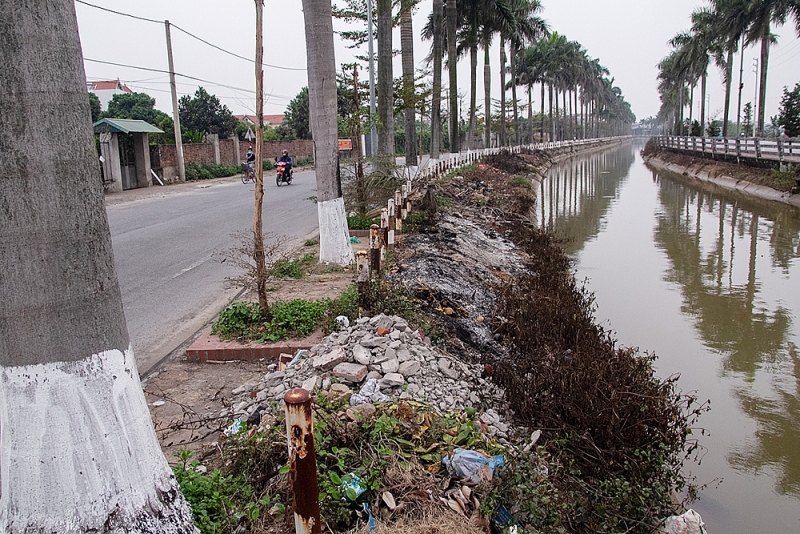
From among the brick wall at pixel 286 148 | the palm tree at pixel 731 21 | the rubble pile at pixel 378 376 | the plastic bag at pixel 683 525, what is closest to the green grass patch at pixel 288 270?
the rubble pile at pixel 378 376

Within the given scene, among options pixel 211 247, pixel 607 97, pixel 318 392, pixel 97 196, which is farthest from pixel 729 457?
pixel 607 97

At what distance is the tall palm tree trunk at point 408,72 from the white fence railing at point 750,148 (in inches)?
555

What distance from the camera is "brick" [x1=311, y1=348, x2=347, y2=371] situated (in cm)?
484

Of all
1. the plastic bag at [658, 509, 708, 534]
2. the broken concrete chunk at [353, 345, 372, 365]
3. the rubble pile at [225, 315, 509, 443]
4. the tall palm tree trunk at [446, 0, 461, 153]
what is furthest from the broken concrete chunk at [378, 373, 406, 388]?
the tall palm tree trunk at [446, 0, 461, 153]

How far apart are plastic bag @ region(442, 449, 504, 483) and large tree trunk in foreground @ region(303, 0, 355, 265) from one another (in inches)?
235

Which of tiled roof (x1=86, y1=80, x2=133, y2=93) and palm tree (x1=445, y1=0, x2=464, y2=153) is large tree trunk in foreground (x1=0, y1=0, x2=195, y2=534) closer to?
palm tree (x1=445, y1=0, x2=464, y2=153)

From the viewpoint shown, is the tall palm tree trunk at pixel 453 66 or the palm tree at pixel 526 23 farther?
the palm tree at pixel 526 23

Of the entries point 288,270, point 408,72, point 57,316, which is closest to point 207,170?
point 408,72

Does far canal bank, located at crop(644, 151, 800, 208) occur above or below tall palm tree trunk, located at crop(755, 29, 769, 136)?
below

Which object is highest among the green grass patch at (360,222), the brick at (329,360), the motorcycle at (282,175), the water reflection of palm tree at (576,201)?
the motorcycle at (282,175)

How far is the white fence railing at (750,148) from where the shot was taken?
2459 centimetres

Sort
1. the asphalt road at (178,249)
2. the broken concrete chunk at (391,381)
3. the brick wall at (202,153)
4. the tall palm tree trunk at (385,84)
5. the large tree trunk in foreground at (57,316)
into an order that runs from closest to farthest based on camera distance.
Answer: the large tree trunk in foreground at (57,316) < the broken concrete chunk at (391,381) < the asphalt road at (178,249) < the tall palm tree trunk at (385,84) < the brick wall at (202,153)

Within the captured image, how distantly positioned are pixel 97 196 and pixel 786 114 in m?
39.1

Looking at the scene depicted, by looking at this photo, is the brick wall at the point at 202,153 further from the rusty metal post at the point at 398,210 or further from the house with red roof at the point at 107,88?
the house with red roof at the point at 107,88
